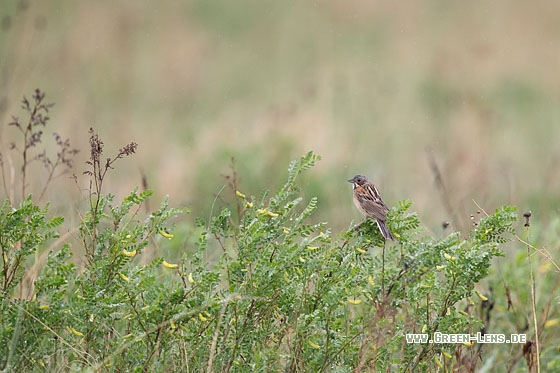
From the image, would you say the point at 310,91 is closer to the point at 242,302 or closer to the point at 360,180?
the point at 360,180

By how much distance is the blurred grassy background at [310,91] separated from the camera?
386 inches

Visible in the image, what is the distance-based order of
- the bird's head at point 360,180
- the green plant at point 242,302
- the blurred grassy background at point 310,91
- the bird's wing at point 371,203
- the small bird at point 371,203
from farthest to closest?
1. the blurred grassy background at point 310,91
2. the bird's head at point 360,180
3. the bird's wing at point 371,203
4. the small bird at point 371,203
5. the green plant at point 242,302

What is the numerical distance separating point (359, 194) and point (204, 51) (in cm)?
1028

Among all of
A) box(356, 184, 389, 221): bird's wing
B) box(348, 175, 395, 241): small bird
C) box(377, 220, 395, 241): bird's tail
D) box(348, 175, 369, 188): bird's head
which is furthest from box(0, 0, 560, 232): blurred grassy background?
box(377, 220, 395, 241): bird's tail

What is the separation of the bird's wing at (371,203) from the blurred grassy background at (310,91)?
1728 millimetres

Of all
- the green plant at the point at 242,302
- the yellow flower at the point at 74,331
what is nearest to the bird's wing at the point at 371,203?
the green plant at the point at 242,302

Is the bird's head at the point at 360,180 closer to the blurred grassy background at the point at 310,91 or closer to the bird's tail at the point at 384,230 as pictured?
the blurred grassy background at the point at 310,91

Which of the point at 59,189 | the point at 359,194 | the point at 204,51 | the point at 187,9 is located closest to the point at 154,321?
the point at 359,194

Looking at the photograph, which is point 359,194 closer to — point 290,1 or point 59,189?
point 59,189

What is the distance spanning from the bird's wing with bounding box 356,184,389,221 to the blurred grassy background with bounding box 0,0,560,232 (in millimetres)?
1728

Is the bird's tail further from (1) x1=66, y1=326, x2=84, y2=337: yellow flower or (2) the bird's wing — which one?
(1) x1=66, y1=326, x2=84, y2=337: yellow flower

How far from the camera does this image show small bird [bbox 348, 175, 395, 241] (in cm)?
475

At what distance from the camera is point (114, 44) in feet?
48.6

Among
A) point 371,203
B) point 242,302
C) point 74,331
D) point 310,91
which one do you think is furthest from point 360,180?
point 310,91
